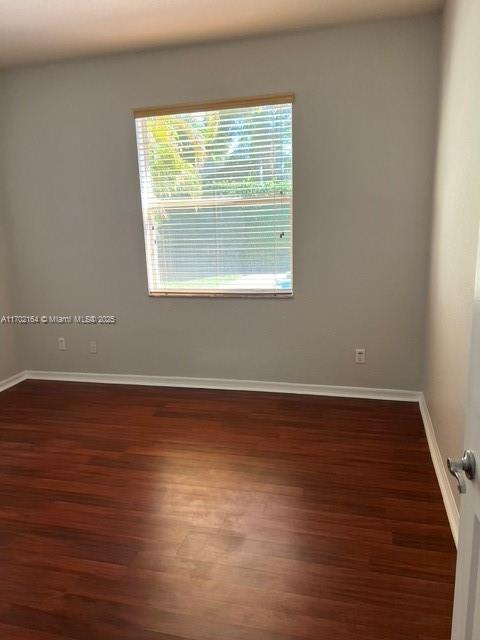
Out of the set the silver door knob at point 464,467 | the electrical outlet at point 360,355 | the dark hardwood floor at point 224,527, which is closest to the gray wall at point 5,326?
the dark hardwood floor at point 224,527

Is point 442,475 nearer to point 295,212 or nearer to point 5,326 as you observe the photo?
point 295,212

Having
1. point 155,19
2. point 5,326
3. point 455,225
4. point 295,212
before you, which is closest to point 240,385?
point 295,212

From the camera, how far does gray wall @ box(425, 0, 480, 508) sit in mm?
1809

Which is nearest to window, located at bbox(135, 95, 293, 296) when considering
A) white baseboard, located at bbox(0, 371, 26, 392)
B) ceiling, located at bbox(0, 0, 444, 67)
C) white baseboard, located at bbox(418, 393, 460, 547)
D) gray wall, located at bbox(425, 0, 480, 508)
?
ceiling, located at bbox(0, 0, 444, 67)

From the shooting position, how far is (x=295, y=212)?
332 cm

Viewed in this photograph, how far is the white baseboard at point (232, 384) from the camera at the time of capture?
11.3ft

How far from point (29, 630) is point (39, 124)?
3676mm

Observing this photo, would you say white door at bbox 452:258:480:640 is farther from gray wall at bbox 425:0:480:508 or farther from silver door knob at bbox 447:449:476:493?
gray wall at bbox 425:0:480:508

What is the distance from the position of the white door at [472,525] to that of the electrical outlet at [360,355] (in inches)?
96.1

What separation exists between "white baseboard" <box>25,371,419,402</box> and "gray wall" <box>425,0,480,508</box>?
0.60m

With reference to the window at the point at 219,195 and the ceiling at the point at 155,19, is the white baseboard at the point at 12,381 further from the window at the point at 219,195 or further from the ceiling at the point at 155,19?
the ceiling at the point at 155,19

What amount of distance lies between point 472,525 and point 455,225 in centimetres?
165

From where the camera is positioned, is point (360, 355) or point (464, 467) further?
point (360, 355)

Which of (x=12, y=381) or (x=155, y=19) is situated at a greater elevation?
(x=155, y=19)
